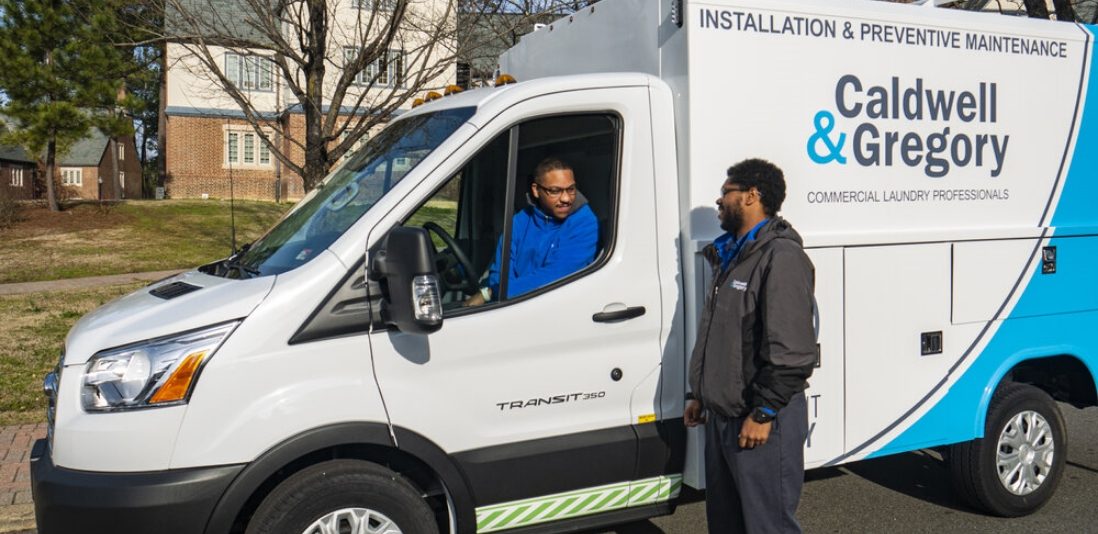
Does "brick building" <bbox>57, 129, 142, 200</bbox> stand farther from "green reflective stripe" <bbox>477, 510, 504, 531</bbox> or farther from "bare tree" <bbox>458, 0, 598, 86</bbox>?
"green reflective stripe" <bbox>477, 510, 504, 531</bbox>

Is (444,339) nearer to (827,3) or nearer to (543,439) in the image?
(543,439)

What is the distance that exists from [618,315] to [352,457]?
4.08 feet

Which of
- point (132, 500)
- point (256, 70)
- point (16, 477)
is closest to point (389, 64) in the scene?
point (256, 70)

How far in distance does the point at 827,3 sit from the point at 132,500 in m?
3.68

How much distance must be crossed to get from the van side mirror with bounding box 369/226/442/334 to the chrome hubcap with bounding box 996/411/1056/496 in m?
3.39

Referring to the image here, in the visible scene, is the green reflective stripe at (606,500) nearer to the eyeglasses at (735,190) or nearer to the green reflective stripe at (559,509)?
the green reflective stripe at (559,509)

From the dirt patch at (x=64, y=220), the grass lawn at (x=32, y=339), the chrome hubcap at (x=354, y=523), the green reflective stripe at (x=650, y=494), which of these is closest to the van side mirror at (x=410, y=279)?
the chrome hubcap at (x=354, y=523)

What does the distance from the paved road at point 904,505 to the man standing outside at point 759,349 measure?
3.10 feet

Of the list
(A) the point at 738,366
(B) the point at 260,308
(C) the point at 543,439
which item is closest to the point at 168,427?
(B) the point at 260,308

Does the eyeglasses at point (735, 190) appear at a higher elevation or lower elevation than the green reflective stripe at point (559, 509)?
higher

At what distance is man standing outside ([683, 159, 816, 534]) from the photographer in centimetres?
350

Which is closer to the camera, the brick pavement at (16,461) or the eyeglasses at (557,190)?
the eyeglasses at (557,190)

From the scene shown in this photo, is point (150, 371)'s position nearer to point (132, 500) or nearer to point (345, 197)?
point (132, 500)

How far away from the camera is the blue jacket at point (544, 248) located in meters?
3.95
